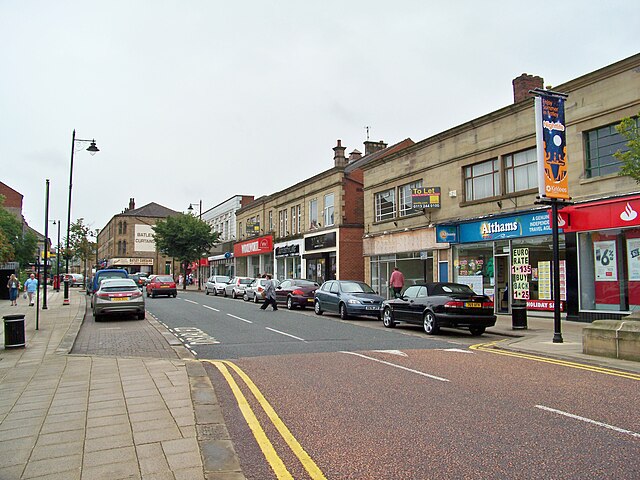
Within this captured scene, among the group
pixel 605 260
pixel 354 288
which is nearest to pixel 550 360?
pixel 605 260

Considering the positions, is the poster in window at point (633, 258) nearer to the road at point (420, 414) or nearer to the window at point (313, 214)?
the road at point (420, 414)

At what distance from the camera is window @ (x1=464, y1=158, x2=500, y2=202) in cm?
2031

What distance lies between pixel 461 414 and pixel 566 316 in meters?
12.7

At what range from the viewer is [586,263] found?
16.5 meters

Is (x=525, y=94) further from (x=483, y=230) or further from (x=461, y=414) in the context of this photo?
(x=461, y=414)

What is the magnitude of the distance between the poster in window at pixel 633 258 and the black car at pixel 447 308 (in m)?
4.33

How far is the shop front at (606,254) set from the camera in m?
15.1

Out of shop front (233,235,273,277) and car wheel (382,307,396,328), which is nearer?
car wheel (382,307,396,328)

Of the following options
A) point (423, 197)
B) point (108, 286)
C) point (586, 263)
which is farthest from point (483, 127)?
point (108, 286)

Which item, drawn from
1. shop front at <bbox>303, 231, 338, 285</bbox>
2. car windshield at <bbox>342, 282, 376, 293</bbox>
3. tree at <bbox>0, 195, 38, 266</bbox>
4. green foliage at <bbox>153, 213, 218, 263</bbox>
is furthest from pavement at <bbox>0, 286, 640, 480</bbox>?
green foliage at <bbox>153, 213, 218, 263</bbox>

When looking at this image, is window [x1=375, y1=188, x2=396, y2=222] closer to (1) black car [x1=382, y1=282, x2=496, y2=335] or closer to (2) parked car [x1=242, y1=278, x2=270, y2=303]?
(2) parked car [x1=242, y1=278, x2=270, y2=303]

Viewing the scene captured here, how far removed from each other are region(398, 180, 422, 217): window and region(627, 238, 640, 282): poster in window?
11.0m

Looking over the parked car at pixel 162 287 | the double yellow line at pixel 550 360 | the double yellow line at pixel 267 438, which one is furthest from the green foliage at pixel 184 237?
the double yellow line at pixel 267 438

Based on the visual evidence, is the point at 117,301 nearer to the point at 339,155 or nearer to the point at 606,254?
the point at 606,254
